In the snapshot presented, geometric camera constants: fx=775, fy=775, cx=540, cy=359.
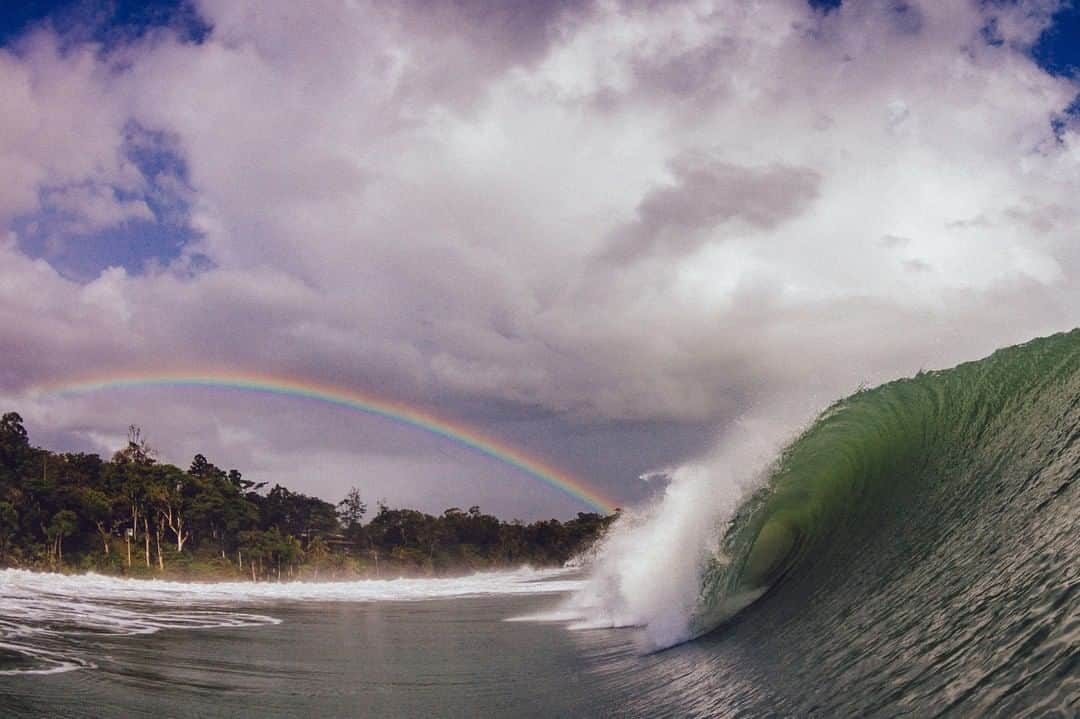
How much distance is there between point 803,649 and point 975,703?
3051 millimetres

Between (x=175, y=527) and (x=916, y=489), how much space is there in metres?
80.3

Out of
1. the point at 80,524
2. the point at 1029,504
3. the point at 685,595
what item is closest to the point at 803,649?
the point at 1029,504

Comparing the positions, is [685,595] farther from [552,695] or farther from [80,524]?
[80,524]

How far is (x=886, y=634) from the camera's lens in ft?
16.5

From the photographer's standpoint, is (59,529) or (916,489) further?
(59,529)

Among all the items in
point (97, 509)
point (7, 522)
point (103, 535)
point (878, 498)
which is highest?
point (97, 509)

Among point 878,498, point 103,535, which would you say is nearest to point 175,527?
point 103,535

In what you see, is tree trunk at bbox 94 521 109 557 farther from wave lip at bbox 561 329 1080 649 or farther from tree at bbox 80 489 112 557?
wave lip at bbox 561 329 1080 649

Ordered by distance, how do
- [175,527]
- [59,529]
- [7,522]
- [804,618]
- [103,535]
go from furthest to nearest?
1. [175,527]
2. [103,535]
3. [59,529]
4. [7,522]
5. [804,618]

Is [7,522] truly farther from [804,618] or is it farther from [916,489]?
[916,489]

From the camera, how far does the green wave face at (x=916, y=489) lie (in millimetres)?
5898

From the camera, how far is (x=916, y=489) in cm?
838

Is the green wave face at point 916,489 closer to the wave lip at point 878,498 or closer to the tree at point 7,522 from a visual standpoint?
the wave lip at point 878,498

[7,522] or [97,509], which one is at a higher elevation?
[97,509]
